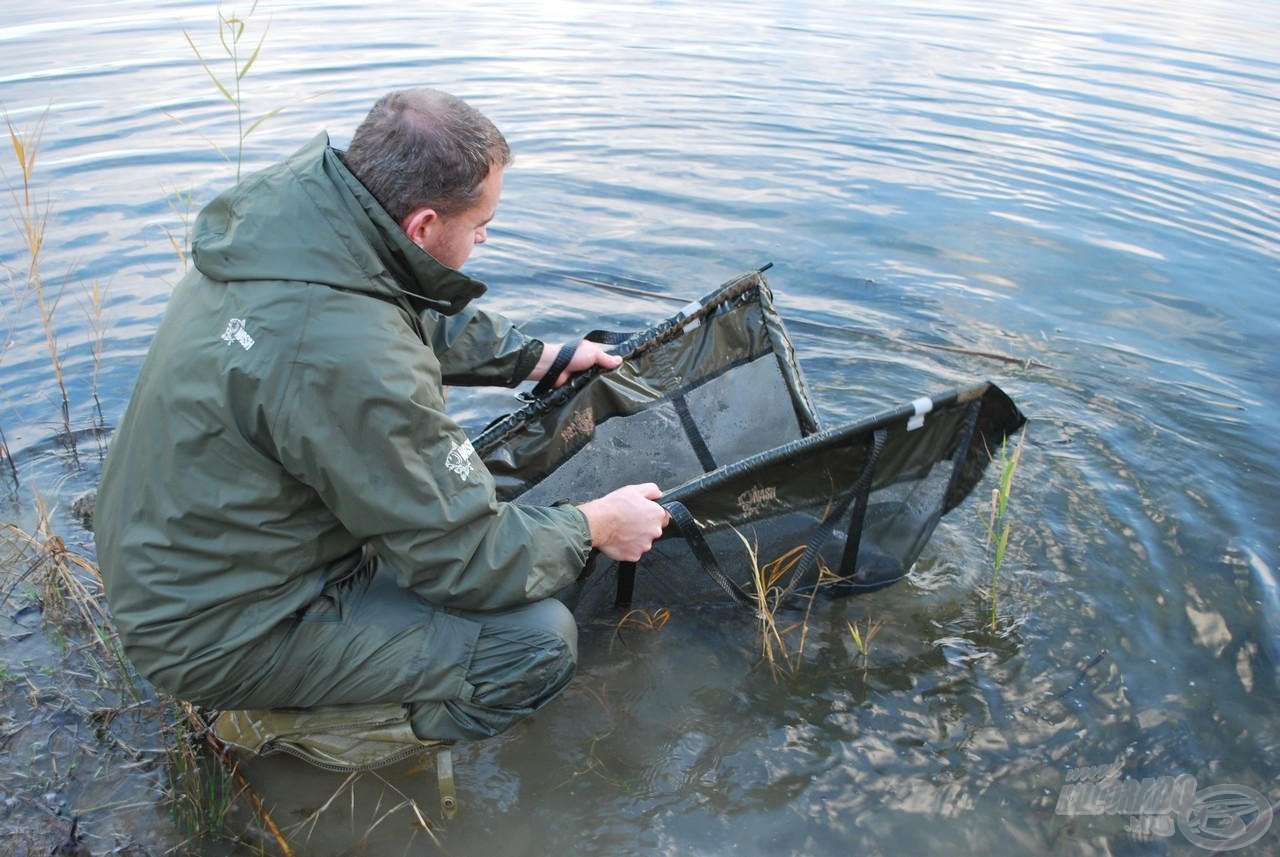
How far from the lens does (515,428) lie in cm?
362

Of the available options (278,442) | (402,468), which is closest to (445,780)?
(402,468)

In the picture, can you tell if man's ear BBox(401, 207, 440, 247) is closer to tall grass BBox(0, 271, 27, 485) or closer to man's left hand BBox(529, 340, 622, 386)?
man's left hand BBox(529, 340, 622, 386)

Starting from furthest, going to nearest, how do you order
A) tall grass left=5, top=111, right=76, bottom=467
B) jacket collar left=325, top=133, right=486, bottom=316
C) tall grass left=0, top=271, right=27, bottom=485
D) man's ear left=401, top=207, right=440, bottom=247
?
tall grass left=0, top=271, right=27, bottom=485, tall grass left=5, top=111, right=76, bottom=467, man's ear left=401, top=207, right=440, bottom=247, jacket collar left=325, top=133, right=486, bottom=316

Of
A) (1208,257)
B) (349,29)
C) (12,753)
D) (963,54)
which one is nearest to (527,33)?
(349,29)

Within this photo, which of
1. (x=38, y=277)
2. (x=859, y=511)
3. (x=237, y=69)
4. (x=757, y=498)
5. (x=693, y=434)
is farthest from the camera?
(x=237, y=69)

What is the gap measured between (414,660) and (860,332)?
165 inches

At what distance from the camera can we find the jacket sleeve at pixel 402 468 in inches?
88.3

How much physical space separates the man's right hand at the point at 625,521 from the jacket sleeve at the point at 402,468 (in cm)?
22

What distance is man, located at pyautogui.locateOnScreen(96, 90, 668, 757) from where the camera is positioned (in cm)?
226

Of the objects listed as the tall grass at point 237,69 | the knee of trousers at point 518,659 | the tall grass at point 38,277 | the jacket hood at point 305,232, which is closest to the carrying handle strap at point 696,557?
the knee of trousers at point 518,659

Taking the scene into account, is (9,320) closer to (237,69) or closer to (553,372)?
(553,372)

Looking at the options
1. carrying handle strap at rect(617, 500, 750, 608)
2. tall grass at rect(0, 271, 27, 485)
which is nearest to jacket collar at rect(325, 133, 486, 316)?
carrying handle strap at rect(617, 500, 750, 608)

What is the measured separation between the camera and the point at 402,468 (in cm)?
233

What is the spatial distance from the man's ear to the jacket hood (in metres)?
0.07
